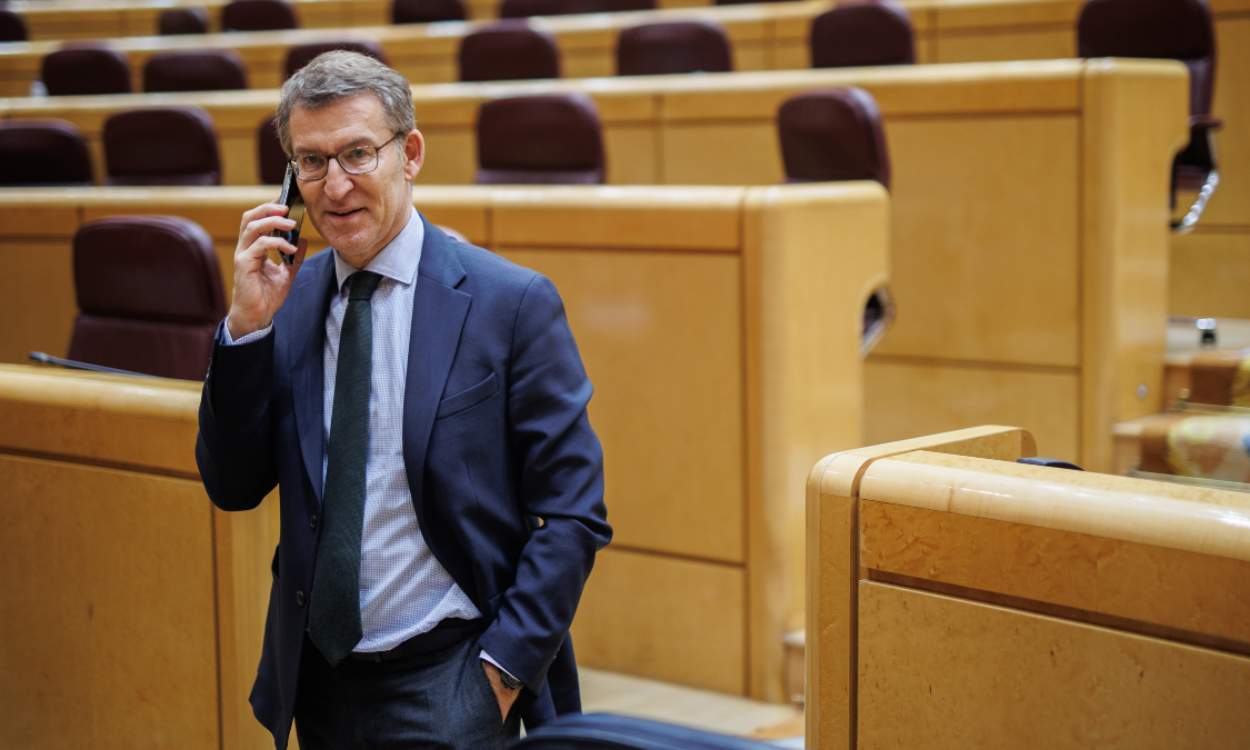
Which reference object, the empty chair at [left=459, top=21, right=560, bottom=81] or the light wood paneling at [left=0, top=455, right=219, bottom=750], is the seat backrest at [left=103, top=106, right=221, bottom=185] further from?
the light wood paneling at [left=0, top=455, right=219, bottom=750]

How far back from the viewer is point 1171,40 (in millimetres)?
3273

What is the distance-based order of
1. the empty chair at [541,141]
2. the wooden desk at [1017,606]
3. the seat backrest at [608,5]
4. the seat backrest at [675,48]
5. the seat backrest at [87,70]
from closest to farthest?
the wooden desk at [1017,606] → the empty chair at [541,141] → the seat backrest at [675,48] → the seat backrest at [87,70] → the seat backrest at [608,5]

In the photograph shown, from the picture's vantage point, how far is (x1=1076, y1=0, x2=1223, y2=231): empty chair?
10.3 feet

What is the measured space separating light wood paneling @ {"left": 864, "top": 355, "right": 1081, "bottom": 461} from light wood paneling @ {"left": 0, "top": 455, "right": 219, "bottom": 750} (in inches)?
65.5

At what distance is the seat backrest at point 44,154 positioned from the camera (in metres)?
3.16

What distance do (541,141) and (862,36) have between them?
41.5 inches

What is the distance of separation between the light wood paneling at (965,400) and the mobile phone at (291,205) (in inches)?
69.8

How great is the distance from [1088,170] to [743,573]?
38.8 inches

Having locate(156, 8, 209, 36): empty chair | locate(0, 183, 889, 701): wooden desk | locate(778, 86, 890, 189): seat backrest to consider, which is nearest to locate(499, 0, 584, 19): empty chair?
locate(156, 8, 209, 36): empty chair

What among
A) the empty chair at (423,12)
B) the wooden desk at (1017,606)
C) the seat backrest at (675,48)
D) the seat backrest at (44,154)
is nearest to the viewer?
the wooden desk at (1017,606)

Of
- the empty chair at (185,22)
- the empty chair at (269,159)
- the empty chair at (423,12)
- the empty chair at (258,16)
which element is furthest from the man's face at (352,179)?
the empty chair at (185,22)

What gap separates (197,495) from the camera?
4.61 feet

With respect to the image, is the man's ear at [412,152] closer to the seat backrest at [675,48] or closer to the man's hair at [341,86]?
the man's hair at [341,86]

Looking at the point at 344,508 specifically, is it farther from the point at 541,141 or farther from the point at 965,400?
the point at 965,400
